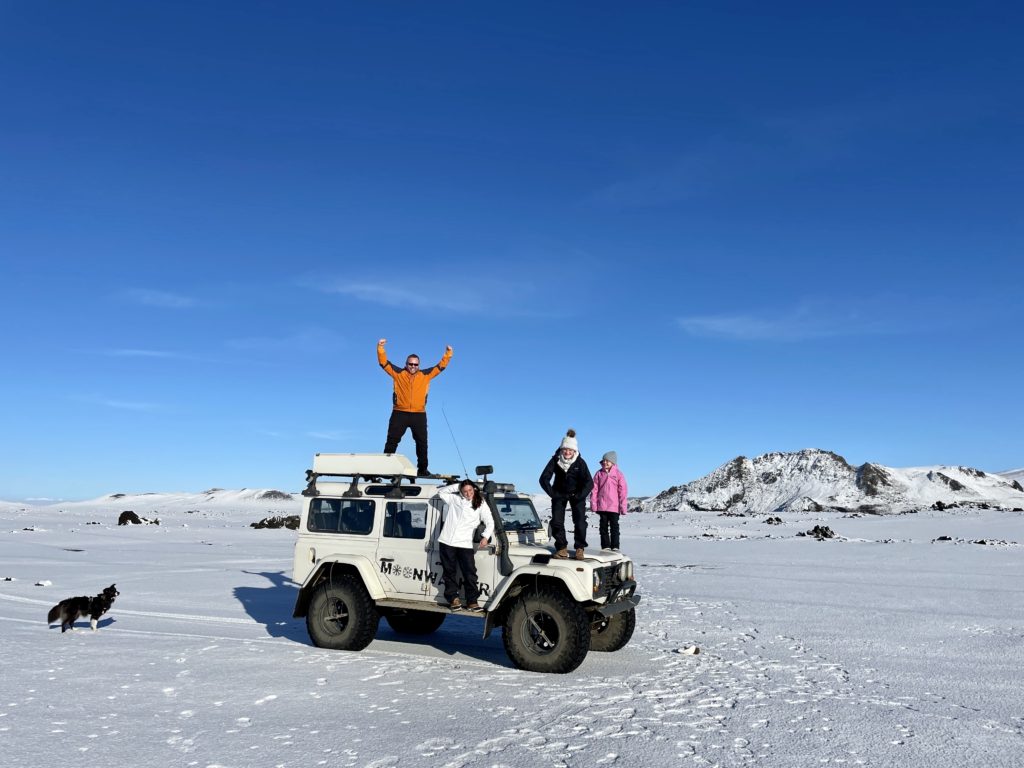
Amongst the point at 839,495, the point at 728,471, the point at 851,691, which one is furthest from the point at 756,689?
the point at 728,471

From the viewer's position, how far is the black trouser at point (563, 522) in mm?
9352

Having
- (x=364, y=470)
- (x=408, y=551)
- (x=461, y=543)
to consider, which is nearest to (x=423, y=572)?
(x=408, y=551)

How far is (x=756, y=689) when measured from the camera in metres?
7.59

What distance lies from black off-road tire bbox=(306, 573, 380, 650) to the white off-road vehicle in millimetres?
12

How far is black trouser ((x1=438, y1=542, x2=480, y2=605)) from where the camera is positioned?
8.84 meters

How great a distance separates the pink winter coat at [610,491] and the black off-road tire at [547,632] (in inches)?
218

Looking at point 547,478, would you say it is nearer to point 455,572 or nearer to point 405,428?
point 455,572

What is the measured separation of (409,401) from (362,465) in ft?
6.70

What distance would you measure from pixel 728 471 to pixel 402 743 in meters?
47.6

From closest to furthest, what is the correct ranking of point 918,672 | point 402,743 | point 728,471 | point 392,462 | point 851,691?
point 402,743 → point 851,691 → point 918,672 → point 392,462 → point 728,471

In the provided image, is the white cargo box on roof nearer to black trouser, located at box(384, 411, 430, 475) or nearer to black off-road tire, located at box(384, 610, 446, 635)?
black trouser, located at box(384, 411, 430, 475)

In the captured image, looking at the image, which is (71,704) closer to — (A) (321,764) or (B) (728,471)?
(A) (321,764)

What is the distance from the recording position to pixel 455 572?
888 cm

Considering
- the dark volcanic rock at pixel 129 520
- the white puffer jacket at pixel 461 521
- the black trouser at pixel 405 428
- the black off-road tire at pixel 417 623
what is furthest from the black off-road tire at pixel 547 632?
the dark volcanic rock at pixel 129 520
